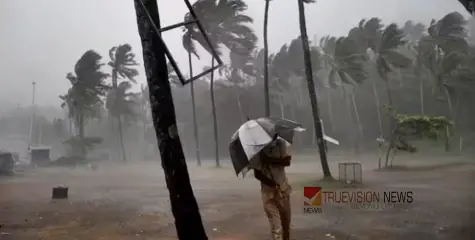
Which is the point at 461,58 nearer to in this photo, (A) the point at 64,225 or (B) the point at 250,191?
(B) the point at 250,191

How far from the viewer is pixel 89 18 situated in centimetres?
293

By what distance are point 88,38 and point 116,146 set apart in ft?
2.29

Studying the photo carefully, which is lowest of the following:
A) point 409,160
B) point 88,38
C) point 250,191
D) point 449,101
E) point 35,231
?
point 35,231

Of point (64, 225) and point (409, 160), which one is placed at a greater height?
point (409, 160)

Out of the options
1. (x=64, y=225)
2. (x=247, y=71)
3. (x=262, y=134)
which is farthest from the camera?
(x=247, y=71)

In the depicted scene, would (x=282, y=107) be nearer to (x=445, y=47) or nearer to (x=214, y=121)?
(x=214, y=121)

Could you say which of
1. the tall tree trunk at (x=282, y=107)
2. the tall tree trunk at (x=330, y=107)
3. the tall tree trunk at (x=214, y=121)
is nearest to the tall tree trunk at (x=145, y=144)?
the tall tree trunk at (x=214, y=121)

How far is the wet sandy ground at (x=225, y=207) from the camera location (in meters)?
2.61

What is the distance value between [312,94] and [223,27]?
676mm

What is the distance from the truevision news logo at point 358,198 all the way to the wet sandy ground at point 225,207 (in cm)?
3

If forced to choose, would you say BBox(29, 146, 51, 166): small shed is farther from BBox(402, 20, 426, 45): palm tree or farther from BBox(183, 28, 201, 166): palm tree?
BBox(402, 20, 426, 45): palm tree

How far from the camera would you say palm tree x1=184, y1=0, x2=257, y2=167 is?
2.82 metres

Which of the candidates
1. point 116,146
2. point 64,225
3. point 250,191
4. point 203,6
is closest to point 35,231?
point 64,225

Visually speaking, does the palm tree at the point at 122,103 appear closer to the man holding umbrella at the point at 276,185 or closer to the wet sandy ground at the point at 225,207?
the wet sandy ground at the point at 225,207
